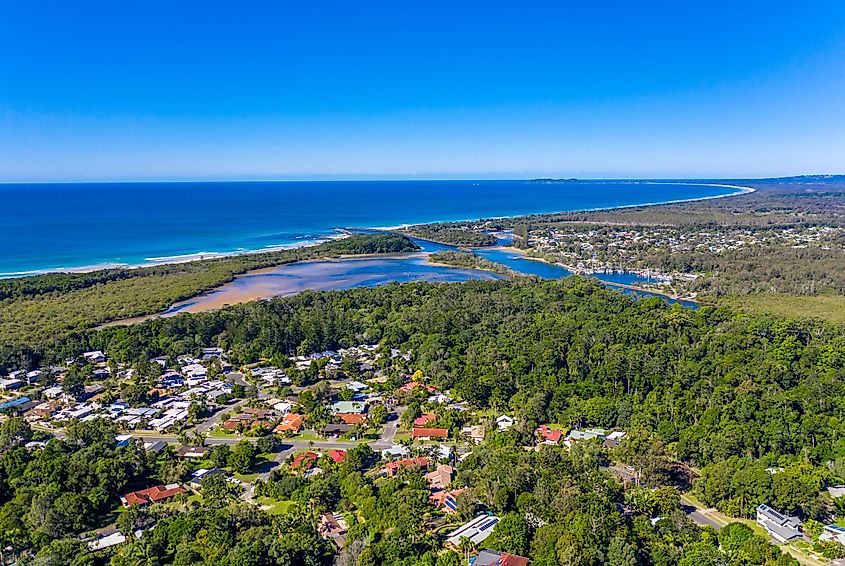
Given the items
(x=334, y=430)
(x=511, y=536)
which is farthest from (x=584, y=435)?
(x=334, y=430)

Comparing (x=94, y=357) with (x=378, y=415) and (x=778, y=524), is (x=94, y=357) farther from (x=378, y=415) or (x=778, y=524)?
(x=778, y=524)

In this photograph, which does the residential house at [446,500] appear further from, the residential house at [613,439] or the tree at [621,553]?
the residential house at [613,439]

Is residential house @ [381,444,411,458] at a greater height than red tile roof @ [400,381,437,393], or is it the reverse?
red tile roof @ [400,381,437,393]

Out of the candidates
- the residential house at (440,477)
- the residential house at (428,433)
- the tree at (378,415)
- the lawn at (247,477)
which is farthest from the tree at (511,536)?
the tree at (378,415)

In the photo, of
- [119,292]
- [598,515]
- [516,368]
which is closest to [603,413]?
[516,368]

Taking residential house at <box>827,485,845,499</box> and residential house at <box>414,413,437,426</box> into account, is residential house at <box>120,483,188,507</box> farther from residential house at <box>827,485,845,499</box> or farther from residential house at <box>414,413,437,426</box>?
Result: residential house at <box>827,485,845,499</box>

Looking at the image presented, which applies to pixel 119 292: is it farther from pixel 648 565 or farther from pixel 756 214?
pixel 756 214

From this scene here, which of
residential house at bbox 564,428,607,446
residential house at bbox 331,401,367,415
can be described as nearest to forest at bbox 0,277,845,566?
residential house at bbox 564,428,607,446

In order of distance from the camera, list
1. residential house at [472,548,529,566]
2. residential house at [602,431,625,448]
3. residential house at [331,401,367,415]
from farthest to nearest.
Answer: residential house at [331,401,367,415], residential house at [602,431,625,448], residential house at [472,548,529,566]
